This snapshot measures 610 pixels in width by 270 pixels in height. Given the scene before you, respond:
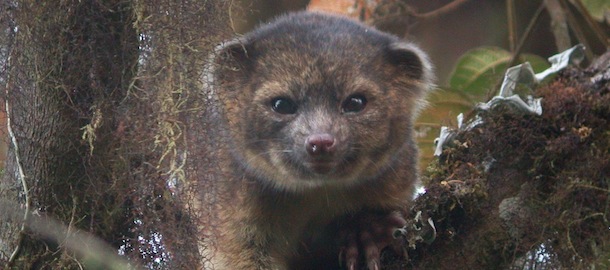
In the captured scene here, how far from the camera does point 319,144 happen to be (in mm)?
4207

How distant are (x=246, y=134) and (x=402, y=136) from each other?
788 millimetres

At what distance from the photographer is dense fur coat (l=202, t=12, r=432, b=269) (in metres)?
4.46

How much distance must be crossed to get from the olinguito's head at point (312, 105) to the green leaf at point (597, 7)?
2.26 meters

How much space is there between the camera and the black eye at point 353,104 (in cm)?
450

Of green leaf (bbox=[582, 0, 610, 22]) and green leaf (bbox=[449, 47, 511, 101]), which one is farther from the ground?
green leaf (bbox=[582, 0, 610, 22])

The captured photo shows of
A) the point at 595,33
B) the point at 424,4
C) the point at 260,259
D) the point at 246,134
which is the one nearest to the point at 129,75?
the point at 246,134

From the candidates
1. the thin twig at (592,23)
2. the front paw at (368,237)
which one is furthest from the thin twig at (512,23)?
A: the front paw at (368,237)

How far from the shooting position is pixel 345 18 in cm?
511

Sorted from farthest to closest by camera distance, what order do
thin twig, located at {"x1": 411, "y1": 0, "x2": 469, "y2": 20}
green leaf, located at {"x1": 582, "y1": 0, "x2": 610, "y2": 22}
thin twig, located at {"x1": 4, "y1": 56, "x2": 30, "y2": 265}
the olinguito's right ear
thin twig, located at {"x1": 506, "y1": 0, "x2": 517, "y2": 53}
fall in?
thin twig, located at {"x1": 411, "y1": 0, "x2": 469, "y2": 20}
thin twig, located at {"x1": 506, "y1": 0, "x2": 517, "y2": 53}
green leaf, located at {"x1": 582, "y1": 0, "x2": 610, "y2": 22}
the olinguito's right ear
thin twig, located at {"x1": 4, "y1": 56, "x2": 30, "y2": 265}

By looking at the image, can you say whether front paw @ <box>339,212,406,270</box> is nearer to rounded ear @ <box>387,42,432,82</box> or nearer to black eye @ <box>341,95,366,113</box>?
black eye @ <box>341,95,366,113</box>

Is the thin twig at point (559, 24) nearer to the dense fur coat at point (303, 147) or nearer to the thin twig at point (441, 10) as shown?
the thin twig at point (441, 10)

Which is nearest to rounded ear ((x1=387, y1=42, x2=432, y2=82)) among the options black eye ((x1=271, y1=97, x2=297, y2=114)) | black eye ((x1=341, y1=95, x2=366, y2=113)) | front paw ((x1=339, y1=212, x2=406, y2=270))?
black eye ((x1=341, y1=95, x2=366, y2=113))

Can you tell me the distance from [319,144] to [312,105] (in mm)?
300

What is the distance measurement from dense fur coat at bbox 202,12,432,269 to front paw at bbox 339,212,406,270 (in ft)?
0.03
